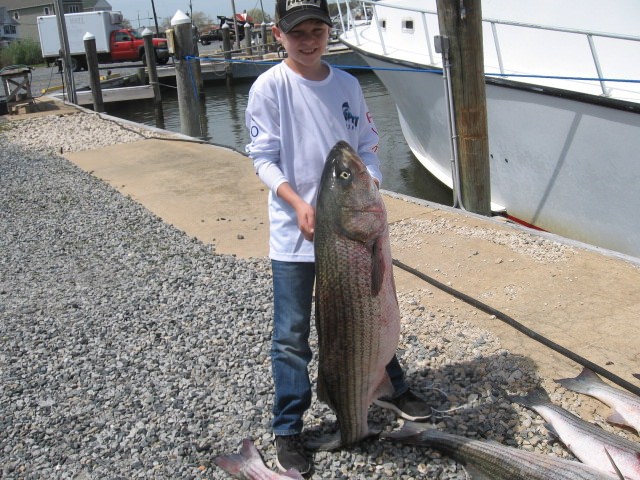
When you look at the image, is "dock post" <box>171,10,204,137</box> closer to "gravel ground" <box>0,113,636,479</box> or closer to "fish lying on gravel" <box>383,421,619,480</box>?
"gravel ground" <box>0,113,636,479</box>

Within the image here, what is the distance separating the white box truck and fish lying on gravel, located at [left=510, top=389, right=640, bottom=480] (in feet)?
111

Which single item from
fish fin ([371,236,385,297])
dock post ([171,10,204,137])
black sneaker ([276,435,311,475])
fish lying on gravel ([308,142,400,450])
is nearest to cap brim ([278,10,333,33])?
fish lying on gravel ([308,142,400,450])

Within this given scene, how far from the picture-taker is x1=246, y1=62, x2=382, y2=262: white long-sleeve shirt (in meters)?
2.91

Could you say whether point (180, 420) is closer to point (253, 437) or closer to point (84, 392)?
point (253, 437)

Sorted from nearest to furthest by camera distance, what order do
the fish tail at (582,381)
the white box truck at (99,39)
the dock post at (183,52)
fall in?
1. the fish tail at (582,381)
2. the dock post at (183,52)
3. the white box truck at (99,39)

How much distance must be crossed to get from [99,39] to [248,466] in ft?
131

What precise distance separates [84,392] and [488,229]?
3.78 metres

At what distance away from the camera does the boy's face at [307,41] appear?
2861 mm

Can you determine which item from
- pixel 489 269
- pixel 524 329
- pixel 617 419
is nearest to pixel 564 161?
pixel 489 269

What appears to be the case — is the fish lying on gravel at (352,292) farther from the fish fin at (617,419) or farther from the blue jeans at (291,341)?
the fish fin at (617,419)

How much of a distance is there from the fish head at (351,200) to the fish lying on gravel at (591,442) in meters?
1.33

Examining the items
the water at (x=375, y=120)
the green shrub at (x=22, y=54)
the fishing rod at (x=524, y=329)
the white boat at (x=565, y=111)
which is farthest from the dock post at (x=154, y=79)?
the green shrub at (x=22, y=54)

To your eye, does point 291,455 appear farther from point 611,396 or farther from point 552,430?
point 611,396

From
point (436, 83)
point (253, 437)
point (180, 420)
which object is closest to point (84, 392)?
point (180, 420)
